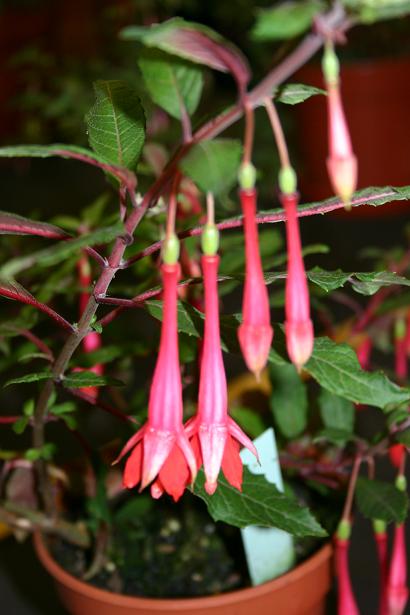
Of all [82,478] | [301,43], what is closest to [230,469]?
[301,43]

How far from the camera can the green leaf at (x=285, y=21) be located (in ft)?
0.94

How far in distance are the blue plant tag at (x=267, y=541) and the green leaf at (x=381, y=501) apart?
6cm

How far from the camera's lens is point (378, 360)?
1.04m

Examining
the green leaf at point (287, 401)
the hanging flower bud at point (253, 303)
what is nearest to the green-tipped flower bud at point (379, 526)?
the green leaf at point (287, 401)

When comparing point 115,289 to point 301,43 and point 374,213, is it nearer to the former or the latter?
point 301,43

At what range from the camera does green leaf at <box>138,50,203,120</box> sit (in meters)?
0.37

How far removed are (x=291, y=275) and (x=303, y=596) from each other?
13.8 inches

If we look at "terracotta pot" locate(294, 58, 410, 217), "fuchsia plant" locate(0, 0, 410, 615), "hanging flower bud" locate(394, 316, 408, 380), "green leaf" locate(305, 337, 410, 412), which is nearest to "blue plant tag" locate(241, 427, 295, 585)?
"fuchsia plant" locate(0, 0, 410, 615)

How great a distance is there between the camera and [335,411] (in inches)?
26.1

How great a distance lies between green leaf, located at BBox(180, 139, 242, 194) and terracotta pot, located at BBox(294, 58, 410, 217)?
1.32 m

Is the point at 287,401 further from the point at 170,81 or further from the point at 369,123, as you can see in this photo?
the point at 369,123

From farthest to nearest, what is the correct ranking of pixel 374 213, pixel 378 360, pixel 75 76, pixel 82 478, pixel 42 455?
1. pixel 75 76
2. pixel 374 213
3. pixel 378 360
4. pixel 82 478
5. pixel 42 455

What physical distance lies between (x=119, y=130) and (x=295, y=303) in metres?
0.16

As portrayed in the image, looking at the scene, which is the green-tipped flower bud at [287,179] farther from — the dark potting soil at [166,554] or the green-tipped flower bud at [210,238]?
the dark potting soil at [166,554]
